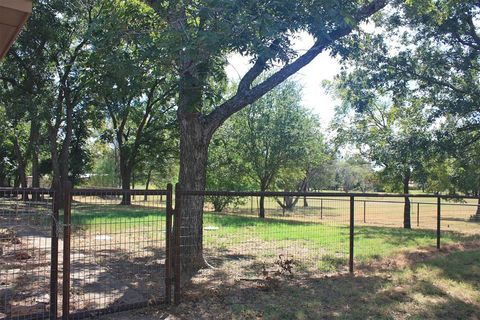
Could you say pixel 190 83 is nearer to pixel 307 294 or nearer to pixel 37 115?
pixel 307 294

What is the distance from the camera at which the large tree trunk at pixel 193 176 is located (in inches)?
307

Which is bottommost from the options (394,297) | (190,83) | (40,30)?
(394,297)

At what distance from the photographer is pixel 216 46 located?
6465 millimetres

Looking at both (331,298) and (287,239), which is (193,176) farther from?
(287,239)

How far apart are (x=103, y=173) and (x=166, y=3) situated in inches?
2166

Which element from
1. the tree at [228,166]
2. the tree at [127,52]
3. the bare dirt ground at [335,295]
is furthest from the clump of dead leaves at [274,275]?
the tree at [228,166]

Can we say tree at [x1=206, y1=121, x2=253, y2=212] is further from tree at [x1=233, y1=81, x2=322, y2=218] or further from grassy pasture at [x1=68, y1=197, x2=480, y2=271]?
grassy pasture at [x1=68, y1=197, x2=480, y2=271]

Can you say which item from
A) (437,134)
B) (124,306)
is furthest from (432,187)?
(124,306)

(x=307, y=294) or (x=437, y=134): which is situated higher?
(x=437, y=134)

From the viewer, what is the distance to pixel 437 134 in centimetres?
1655

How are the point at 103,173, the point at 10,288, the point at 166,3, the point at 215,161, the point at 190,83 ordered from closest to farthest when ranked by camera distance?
the point at 10,288, the point at 190,83, the point at 166,3, the point at 215,161, the point at 103,173

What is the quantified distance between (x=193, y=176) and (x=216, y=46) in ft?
8.22

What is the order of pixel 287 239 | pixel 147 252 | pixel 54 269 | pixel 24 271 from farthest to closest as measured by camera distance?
pixel 287 239
pixel 147 252
pixel 24 271
pixel 54 269

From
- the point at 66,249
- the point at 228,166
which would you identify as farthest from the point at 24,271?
the point at 228,166
